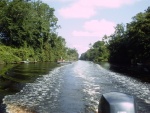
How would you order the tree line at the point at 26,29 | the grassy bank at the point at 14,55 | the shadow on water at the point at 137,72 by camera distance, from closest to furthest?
the shadow on water at the point at 137,72, the grassy bank at the point at 14,55, the tree line at the point at 26,29

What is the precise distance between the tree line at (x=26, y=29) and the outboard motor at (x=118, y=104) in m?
45.0

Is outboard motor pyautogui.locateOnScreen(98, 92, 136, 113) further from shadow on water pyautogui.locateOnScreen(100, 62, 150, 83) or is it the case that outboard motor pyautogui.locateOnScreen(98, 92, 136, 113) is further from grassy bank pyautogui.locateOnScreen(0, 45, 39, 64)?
grassy bank pyautogui.locateOnScreen(0, 45, 39, 64)

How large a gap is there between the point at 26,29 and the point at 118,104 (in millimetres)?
66076

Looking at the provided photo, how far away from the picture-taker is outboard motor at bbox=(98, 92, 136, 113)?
5961mm

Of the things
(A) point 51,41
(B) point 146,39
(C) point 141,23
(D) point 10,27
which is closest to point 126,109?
(B) point 146,39

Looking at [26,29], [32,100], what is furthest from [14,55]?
[32,100]

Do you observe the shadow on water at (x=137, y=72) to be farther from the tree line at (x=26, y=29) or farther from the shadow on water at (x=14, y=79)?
the tree line at (x=26, y=29)

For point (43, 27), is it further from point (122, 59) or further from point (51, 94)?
point (51, 94)

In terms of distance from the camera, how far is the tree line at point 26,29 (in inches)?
2594

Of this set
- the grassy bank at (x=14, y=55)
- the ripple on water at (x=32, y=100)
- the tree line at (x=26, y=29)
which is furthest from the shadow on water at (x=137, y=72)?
the tree line at (x=26, y=29)

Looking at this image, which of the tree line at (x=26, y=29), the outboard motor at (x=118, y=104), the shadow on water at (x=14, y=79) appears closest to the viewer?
the outboard motor at (x=118, y=104)

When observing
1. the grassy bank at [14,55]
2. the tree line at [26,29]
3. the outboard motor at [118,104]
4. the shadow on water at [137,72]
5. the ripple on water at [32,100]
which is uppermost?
the tree line at [26,29]

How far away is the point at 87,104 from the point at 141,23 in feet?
158

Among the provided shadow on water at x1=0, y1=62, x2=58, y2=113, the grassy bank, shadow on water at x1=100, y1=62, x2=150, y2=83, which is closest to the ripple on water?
shadow on water at x1=0, y1=62, x2=58, y2=113
